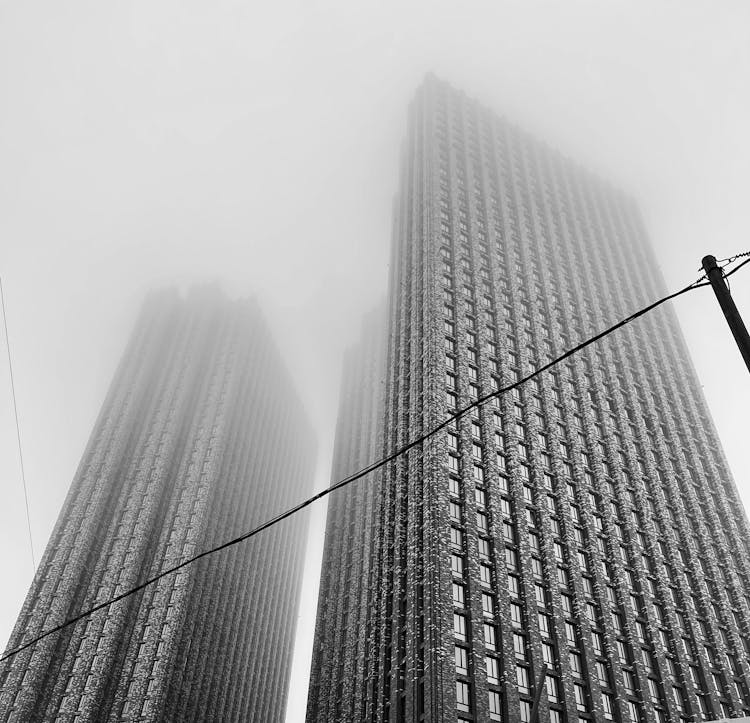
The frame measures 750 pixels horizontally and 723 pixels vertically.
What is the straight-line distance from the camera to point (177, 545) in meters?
121

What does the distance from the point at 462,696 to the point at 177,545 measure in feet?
251

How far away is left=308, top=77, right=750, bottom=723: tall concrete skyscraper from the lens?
60.7 m

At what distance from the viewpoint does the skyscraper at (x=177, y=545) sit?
103750mm

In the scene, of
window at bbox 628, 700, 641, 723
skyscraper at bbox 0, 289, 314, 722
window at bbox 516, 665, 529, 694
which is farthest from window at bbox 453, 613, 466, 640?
skyscraper at bbox 0, 289, 314, 722

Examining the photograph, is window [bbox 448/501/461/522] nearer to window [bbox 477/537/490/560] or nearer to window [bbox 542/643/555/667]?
window [bbox 477/537/490/560]

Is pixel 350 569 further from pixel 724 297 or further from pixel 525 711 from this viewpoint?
pixel 724 297

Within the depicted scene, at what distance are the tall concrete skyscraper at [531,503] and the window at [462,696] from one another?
0.19 m

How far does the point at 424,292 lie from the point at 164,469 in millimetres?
66742

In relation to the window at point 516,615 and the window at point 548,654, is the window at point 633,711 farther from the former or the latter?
the window at point 516,615

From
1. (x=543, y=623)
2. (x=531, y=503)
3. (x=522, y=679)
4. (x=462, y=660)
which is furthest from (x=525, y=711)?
(x=531, y=503)

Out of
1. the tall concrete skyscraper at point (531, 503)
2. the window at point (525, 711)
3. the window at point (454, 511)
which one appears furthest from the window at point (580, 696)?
the window at point (454, 511)

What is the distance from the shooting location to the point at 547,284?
10569cm

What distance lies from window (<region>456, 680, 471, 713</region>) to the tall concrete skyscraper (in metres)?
0.19

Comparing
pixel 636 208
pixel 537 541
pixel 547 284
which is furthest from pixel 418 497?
pixel 636 208
